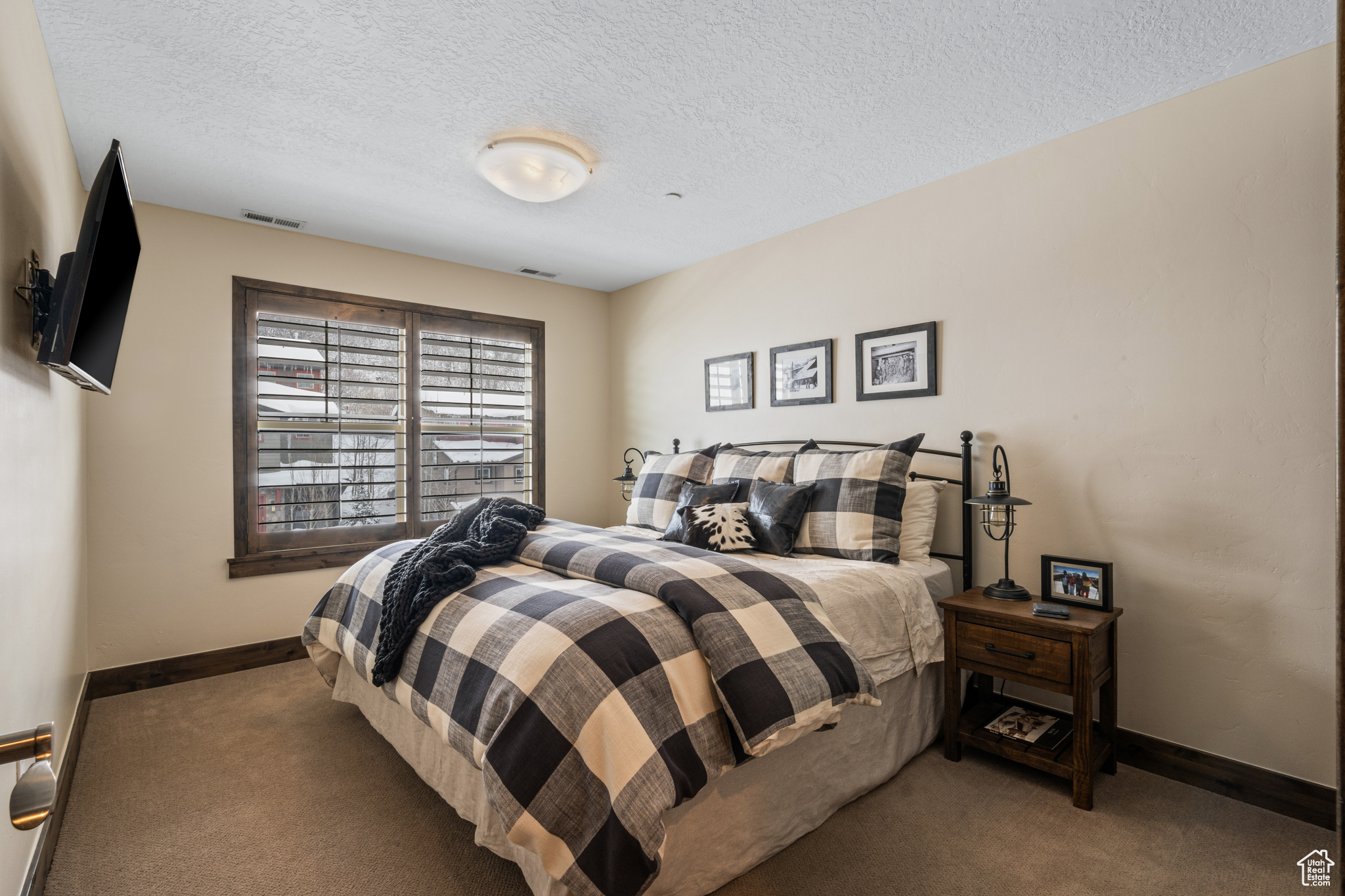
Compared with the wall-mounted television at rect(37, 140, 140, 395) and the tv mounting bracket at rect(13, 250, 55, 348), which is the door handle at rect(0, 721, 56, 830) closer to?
the wall-mounted television at rect(37, 140, 140, 395)

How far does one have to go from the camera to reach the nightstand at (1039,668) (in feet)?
6.89

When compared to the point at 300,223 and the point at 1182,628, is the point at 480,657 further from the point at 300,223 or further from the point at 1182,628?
the point at 300,223

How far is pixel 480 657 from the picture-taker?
1.73 meters

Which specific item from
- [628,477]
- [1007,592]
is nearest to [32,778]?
[1007,592]

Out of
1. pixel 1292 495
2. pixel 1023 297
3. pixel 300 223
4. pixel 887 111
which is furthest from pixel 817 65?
pixel 300 223

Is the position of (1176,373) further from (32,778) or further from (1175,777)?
(32,778)

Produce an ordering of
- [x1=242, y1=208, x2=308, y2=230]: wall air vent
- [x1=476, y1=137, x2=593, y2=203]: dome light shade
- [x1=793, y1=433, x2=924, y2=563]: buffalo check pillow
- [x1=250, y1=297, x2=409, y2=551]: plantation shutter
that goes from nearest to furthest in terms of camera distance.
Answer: [x1=476, y1=137, x2=593, y2=203]: dome light shade, [x1=793, y1=433, x2=924, y2=563]: buffalo check pillow, [x1=242, y1=208, x2=308, y2=230]: wall air vent, [x1=250, y1=297, x2=409, y2=551]: plantation shutter

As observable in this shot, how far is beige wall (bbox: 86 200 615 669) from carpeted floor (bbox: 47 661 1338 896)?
0.85 m

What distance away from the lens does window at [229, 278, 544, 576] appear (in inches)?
141

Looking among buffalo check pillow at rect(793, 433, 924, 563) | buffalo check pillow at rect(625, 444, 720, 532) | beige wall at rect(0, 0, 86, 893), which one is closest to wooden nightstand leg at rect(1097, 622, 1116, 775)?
buffalo check pillow at rect(793, 433, 924, 563)

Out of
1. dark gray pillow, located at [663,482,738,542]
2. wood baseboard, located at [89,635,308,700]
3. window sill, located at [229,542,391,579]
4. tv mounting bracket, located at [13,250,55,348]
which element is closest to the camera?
tv mounting bracket, located at [13,250,55,348]

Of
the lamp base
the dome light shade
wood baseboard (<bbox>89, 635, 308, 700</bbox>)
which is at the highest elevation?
the dome light shade

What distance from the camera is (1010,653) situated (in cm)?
227

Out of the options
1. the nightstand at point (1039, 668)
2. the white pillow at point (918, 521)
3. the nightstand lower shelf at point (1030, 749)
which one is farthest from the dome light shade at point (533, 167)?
the nightstand lower shelf at point (1030, 749)
